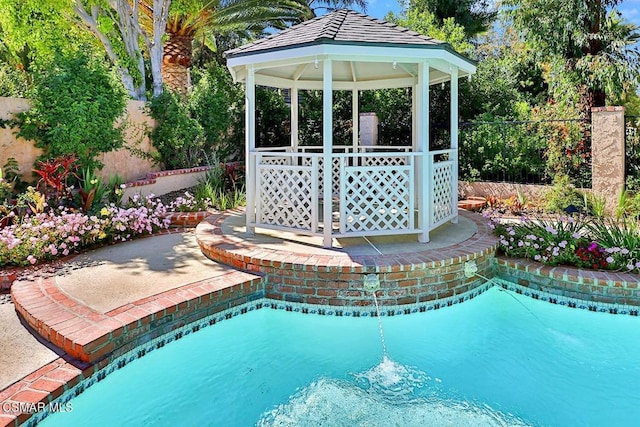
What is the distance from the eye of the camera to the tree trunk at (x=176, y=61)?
14.7m

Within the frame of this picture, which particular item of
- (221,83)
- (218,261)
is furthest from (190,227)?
(221,83)

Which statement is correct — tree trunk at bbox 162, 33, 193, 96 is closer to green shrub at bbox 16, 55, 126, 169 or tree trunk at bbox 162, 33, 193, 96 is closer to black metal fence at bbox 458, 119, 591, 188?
green shrub at bbox 16, 55, 126, 169

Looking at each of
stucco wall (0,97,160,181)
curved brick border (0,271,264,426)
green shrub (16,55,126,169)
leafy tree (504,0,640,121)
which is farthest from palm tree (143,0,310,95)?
curved brick border (0,271,264,426)

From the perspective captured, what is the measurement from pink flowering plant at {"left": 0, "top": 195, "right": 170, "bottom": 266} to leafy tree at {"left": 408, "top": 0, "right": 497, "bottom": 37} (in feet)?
59.6

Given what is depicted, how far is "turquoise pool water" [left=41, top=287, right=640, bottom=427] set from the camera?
12.2 ft

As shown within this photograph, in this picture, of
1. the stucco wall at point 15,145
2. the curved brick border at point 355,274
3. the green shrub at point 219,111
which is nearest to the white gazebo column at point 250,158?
the curved brick border at point 355,274

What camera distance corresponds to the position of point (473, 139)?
12.3 meters

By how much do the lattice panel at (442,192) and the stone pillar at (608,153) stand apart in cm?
414

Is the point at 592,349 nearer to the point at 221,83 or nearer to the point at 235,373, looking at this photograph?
the point at 235,373

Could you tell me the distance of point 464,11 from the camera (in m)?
22.8

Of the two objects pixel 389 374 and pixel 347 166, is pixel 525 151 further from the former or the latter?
pixel 389 374

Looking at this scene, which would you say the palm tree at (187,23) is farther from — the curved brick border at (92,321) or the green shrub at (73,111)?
the curved brick border at (92,321)

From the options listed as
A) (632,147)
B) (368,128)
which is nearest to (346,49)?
(368,128)

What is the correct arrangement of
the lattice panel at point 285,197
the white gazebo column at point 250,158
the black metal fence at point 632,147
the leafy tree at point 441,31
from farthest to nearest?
the leafy tree at point 441,31
the black metal fence at point 632,147
the white gazebo column at point 250,158
the lattice panel at point 285,197
